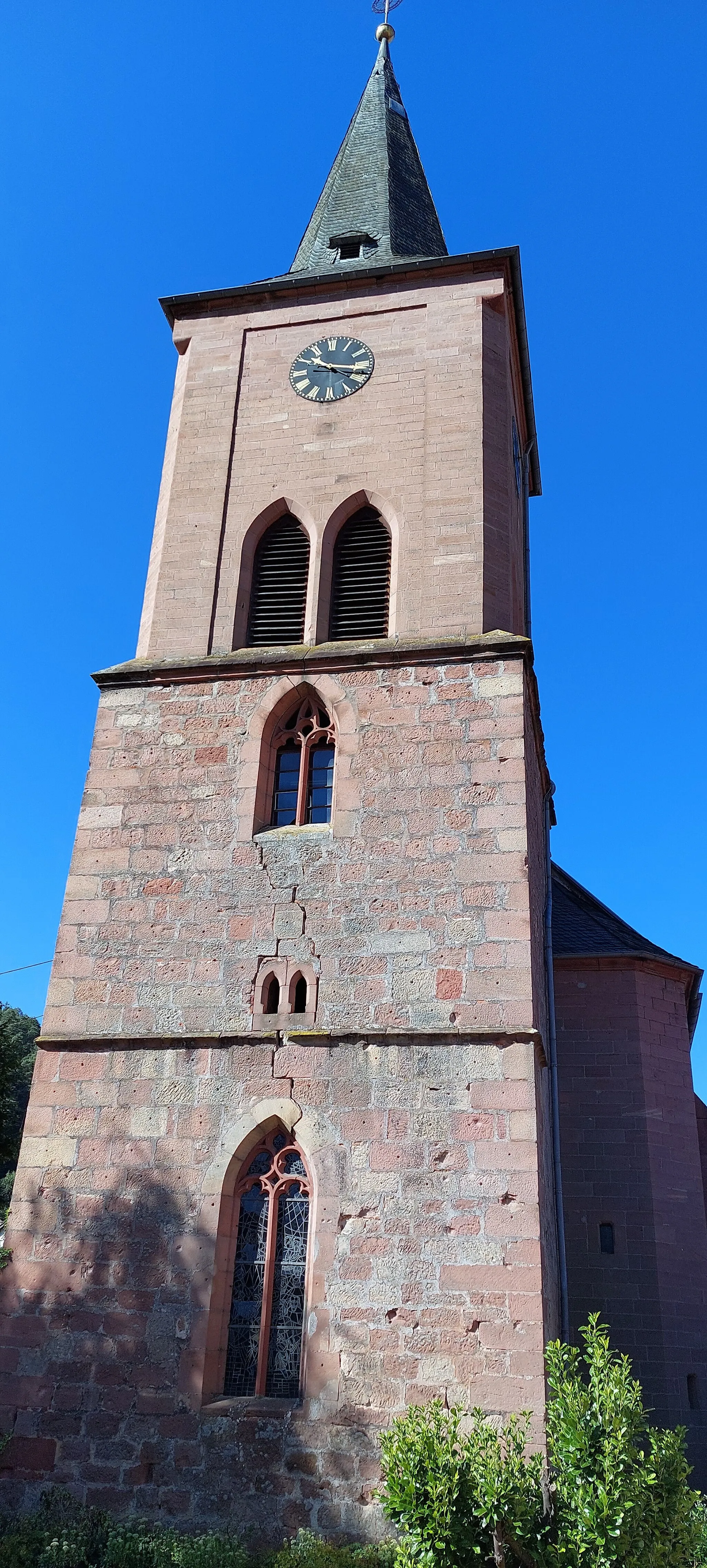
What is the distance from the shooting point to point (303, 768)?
11133 mm

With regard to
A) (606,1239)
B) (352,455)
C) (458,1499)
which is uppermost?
(352,455)

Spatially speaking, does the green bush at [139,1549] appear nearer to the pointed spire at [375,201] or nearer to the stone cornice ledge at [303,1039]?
the stone cornice ledge at [303,1039]

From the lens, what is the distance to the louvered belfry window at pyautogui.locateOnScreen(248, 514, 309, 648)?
12.4 meters

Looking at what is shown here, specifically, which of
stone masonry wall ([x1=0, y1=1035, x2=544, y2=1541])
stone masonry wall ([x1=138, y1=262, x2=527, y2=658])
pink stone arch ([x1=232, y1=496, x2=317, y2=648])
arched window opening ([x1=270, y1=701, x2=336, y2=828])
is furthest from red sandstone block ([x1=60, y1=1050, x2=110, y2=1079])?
pink stone arch ([x1=232, y1=496, x2=317, y2=648])

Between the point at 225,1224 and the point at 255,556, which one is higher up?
the point at 255,556

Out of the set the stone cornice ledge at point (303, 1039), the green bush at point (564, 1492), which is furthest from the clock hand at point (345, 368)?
the green bush at point (564, 1492)

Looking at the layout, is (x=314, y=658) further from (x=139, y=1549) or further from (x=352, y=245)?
(x=352, y=245)

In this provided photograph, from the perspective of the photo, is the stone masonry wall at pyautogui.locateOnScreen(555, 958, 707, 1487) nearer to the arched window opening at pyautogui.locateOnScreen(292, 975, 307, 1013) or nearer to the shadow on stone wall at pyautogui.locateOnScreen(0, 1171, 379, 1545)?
the arched window opening at pyautogui.locateOnScreen(292, 975, 307, 1013)

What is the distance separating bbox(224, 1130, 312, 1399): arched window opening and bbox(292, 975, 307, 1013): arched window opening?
97cm

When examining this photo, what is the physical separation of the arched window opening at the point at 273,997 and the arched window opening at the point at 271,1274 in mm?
968

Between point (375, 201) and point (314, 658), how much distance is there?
877cm

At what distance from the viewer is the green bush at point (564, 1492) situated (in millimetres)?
6246

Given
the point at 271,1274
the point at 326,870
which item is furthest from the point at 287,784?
the point at 271,1274

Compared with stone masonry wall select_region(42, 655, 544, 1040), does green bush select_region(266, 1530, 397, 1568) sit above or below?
below
